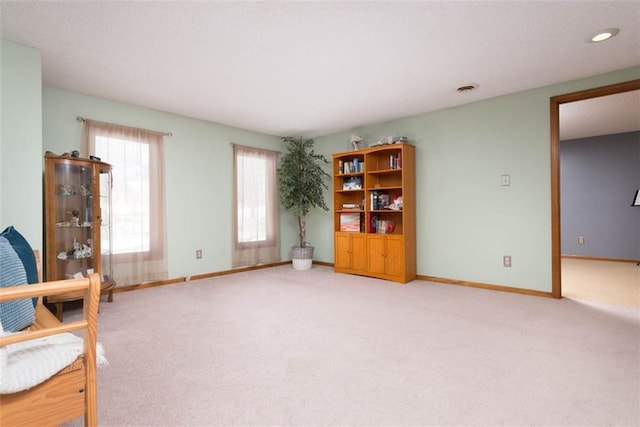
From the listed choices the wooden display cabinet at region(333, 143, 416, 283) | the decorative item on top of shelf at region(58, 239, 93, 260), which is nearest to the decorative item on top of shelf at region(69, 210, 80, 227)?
the decorative item on top of shelf at region(58, 239, 93, 260)

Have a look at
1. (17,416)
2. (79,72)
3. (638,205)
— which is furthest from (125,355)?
(638,205)

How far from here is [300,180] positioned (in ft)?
17.8

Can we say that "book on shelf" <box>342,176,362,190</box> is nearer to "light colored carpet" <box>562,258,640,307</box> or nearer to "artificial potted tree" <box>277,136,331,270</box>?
"artificial potted tree" <box>277,136,331,270</box>

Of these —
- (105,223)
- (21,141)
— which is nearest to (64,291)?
(21,141)

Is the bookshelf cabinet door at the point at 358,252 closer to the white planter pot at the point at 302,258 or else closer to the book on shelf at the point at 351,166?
the white planter pot at the point at 302,258

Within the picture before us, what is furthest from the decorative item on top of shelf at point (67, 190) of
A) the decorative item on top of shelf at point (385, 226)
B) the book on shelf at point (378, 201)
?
the decorative item on top of shelf at point (385, 226)

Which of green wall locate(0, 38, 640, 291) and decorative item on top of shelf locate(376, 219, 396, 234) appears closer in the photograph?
green wall locate(0, 38, 640, 291)

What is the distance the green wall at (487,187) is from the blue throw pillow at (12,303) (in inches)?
167

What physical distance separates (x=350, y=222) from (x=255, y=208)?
1634 millimetres

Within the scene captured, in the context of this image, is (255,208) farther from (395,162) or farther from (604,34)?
(604,34)

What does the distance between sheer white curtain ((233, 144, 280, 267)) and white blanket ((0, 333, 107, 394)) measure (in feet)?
12.8

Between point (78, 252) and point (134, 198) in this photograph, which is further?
point (134, 198)

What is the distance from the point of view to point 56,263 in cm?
301

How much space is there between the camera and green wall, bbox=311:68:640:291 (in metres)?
3.60
